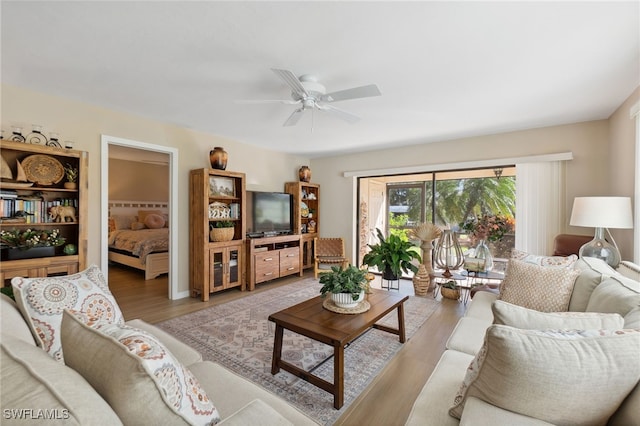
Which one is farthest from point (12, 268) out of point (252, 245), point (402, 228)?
point (402, 228)

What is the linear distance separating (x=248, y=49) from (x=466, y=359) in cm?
239

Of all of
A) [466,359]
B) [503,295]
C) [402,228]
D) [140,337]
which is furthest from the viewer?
[402,228]

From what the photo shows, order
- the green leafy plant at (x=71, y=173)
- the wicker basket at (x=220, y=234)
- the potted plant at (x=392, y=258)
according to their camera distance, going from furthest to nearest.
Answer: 1. the wicker basket at (x=220, y=234)
2. the potted plant at (x=392, y=258)
3. the green leafy plant at (x=71, y=173)

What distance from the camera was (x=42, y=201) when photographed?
275cm

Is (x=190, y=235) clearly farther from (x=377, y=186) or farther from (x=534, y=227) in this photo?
(x=534, y=227)

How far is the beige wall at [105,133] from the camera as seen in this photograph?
8.91ft

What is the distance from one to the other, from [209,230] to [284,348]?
7.23 ft

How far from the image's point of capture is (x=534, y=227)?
12.5ft

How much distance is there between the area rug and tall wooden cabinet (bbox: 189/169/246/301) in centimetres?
53

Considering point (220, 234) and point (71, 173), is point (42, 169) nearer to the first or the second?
point (71, 173)

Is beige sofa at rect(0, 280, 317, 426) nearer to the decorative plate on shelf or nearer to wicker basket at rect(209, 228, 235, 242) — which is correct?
wicker basket at rect(209, 228, 235, 242)

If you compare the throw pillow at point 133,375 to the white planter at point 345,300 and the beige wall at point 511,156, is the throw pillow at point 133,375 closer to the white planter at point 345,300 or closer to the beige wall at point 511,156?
the white planter at point 345,300

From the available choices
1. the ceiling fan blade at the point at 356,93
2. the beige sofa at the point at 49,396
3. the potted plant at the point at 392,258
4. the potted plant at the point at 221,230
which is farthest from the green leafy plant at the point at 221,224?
the beige sofa at the point at 49,396

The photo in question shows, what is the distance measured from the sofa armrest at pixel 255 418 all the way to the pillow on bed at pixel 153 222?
642 cm
